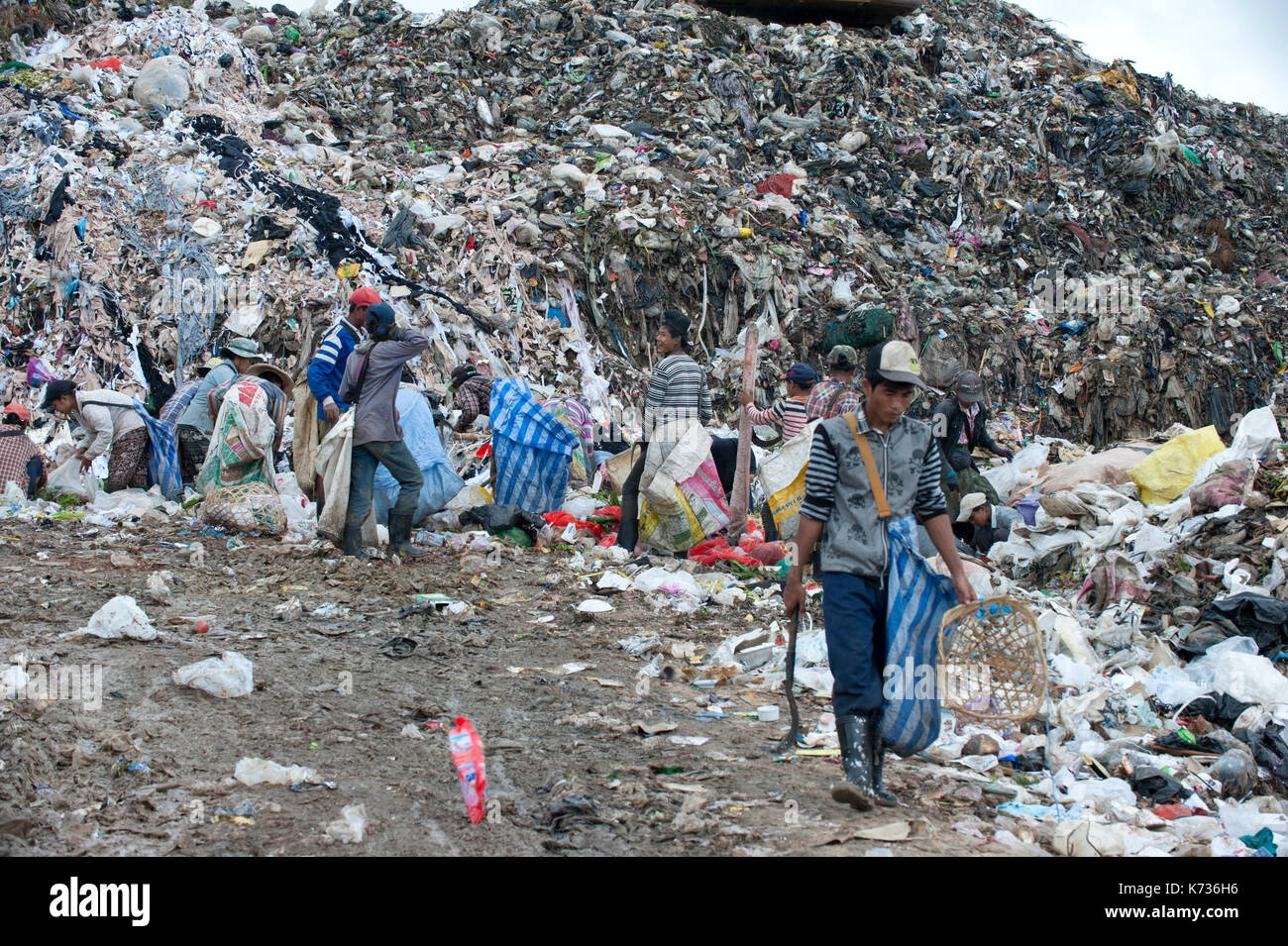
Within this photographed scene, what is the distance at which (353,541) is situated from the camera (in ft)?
19.2

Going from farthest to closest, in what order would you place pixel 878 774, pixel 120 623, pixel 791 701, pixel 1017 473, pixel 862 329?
pixel 862 329 < pixel 1017 473 < pixel 120 623 < pixel 791 701 < pixel 878 774

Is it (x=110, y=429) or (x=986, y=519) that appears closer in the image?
(x=986, y=519)

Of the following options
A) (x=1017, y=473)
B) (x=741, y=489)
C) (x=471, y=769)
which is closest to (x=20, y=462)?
(x=741, y=489)

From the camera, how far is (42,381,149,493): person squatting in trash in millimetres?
6965

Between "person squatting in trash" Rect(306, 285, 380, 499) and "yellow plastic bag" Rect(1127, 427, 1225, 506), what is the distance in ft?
16.4

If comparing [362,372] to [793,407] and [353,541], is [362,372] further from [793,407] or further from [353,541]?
[793,407]

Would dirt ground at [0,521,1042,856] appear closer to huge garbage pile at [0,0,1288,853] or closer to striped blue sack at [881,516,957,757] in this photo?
striped blue sack at [881,516,957,757]

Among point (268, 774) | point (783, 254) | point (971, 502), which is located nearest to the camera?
point (268, 774)

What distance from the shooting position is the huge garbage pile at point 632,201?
10547 millimetres

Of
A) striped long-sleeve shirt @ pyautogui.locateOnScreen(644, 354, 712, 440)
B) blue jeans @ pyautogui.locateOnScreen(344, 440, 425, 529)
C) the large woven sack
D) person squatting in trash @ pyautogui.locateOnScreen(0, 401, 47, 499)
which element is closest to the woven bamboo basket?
striped long-sleeve shirt @ pyautogui.locateOnScreen(644, 354, 712, 440)

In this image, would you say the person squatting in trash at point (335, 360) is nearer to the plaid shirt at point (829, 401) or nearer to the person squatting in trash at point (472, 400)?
the plaid shirt at point (829, 401)

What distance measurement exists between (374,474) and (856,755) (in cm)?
374

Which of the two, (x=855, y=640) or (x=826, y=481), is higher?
(x=826, y=481)

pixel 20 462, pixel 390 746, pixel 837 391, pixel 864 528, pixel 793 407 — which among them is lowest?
pixel 390 746
